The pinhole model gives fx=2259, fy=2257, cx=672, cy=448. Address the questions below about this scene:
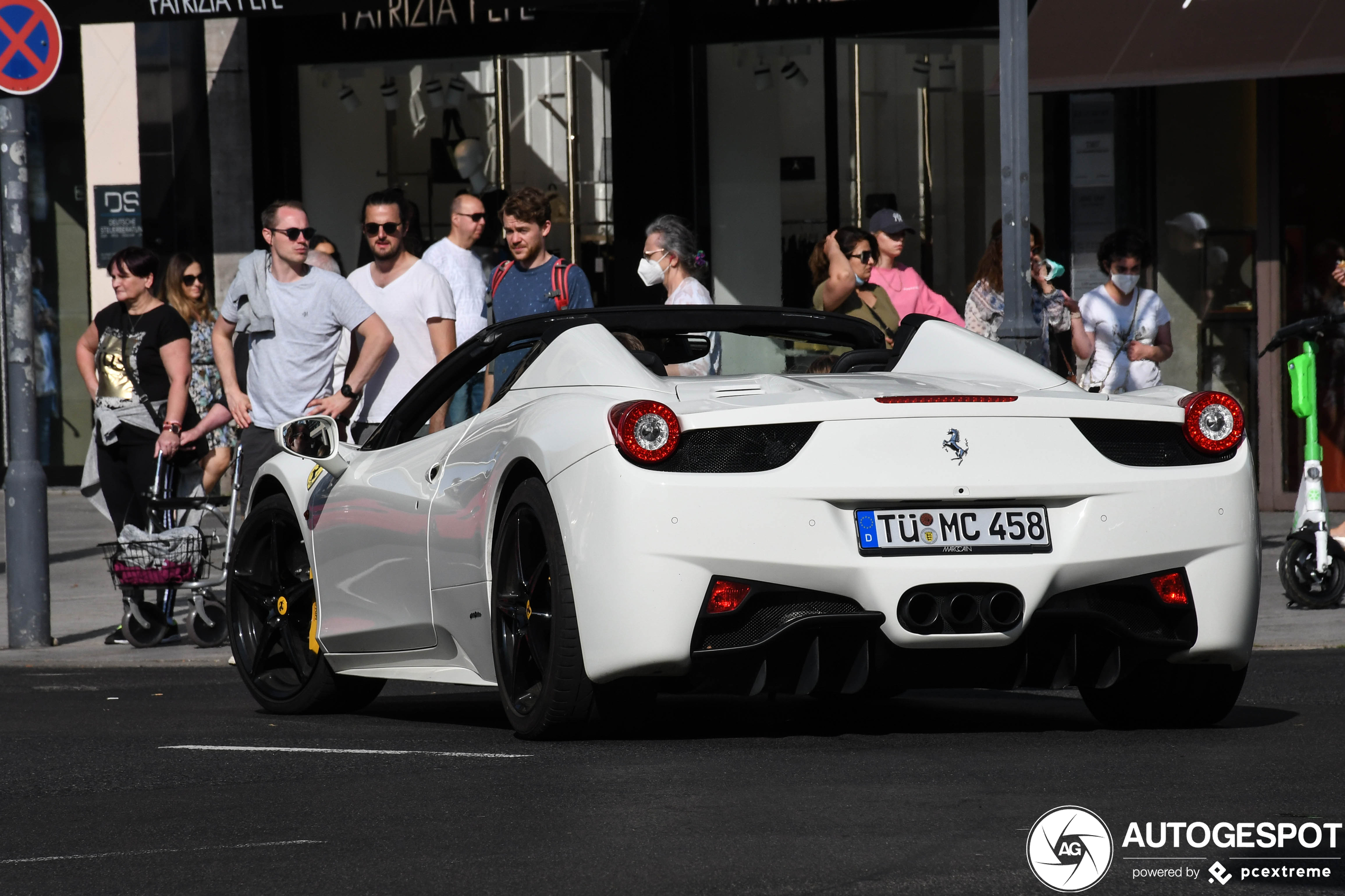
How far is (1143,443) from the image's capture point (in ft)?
19.2

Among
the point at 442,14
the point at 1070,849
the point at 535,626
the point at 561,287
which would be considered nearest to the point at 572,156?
the point at 442,14

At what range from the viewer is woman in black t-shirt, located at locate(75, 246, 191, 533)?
414 inches

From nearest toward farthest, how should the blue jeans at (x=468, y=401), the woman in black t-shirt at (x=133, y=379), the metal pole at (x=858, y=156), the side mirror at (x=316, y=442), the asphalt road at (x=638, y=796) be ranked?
the asphalt road at (x=638, y=796) < the blue jeans at (x=468, y=401) < the side mirror at (x=316, y=442) < the woman in black t-shirt at (x=133, y=379) < the metal pole at (x=858, y=156)

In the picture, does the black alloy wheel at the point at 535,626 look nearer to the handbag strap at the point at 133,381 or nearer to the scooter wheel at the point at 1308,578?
the handbag strap at the point at 133,381

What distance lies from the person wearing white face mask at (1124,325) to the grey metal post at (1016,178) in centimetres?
241

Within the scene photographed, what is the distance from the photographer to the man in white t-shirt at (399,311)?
9758mm

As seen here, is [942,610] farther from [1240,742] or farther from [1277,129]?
[1277,129]

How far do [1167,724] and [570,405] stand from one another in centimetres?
192

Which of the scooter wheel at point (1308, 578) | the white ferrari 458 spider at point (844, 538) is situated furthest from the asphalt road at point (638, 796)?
the scooter wheel at point (1308, 578)

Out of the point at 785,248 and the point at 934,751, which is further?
the point at 785,248

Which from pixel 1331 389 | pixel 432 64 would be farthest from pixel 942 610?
pixel 432 64

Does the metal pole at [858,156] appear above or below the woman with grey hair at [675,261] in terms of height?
above

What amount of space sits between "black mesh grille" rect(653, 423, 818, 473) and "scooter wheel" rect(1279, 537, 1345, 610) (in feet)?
18.4

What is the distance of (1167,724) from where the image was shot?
630 cm
